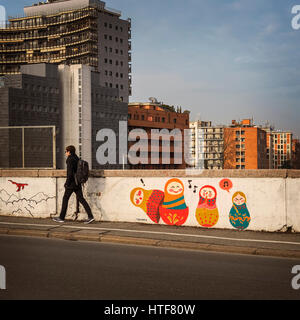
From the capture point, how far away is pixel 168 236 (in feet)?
31.6

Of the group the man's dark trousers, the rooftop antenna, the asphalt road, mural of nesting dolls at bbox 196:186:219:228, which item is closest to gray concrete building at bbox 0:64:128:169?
the rooftop antenna

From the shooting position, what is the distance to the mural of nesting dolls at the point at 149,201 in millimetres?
11356

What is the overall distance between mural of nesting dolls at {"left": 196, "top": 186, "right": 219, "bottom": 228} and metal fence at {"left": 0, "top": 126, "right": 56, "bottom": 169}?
4.96 meters

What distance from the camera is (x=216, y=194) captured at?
10.7m

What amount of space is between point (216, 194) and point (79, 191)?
3467 millimetres

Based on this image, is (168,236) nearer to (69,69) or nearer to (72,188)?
(72,188)

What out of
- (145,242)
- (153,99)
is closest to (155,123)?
(153,99)

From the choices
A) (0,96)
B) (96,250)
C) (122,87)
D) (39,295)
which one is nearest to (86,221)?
(96,250)

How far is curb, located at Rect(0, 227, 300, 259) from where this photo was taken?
8.17m

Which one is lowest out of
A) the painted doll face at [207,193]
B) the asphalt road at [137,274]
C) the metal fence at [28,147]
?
the asphalt road at [137,274]

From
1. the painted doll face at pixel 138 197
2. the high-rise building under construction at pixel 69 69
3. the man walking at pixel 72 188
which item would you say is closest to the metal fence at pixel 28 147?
the man walking at pixel 72 188

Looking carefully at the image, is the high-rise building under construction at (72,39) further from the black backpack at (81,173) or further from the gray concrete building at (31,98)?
the black backpack at (81,173)

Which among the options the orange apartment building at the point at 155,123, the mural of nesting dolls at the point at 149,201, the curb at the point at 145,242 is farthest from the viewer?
the orange apartment building at the point at 155,123

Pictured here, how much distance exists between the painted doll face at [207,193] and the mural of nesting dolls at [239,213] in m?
0.50
